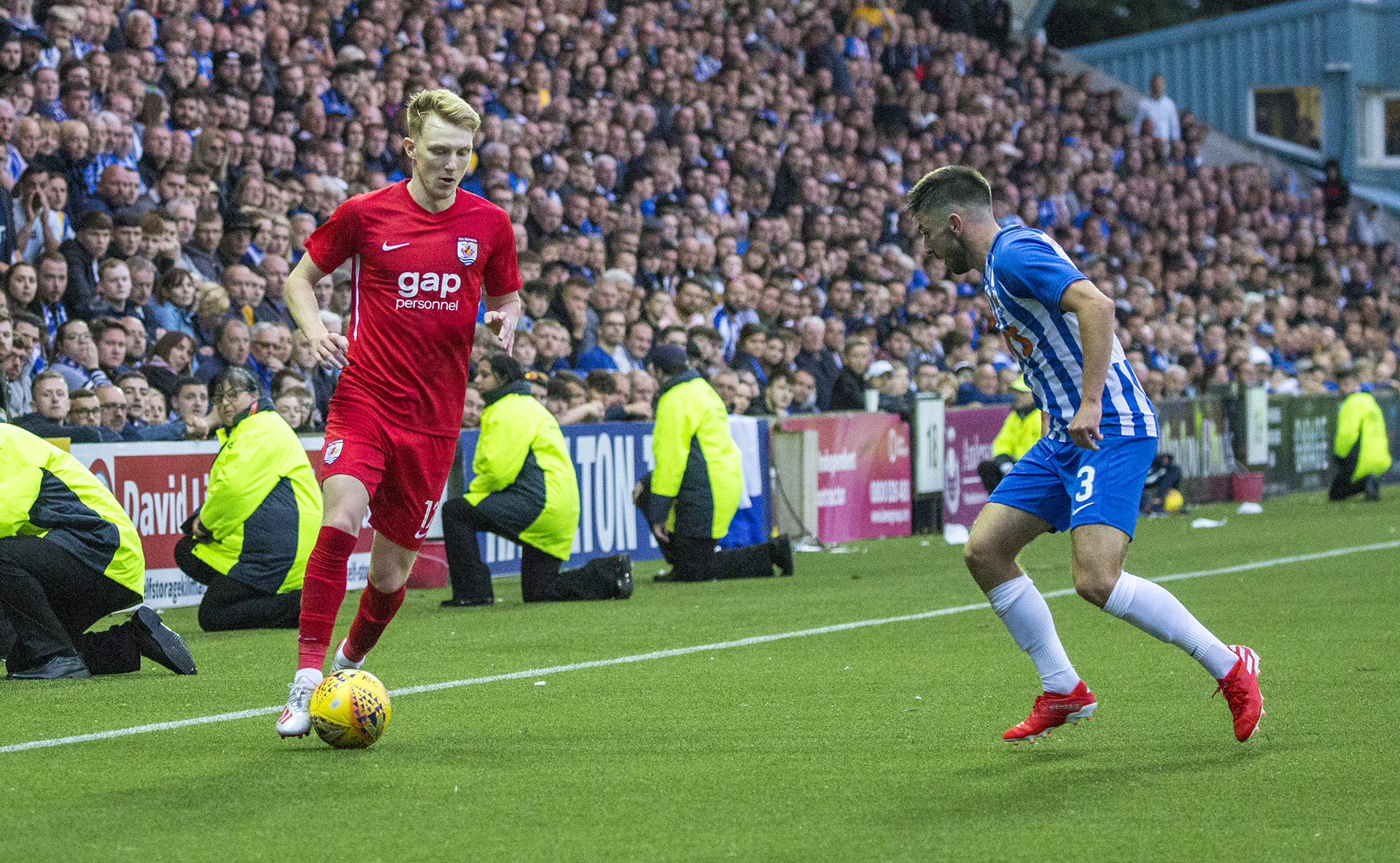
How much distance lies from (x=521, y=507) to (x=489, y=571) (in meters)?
0.54

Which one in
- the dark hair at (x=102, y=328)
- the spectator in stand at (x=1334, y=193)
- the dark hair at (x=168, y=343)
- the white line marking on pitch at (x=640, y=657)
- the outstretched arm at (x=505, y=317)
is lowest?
the white line marking on pitch at (x=640, y=657)

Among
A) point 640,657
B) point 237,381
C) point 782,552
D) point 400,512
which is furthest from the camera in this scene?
point 782,552

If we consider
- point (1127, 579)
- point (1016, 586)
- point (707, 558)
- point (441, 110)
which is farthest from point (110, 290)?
point (1127, 579)

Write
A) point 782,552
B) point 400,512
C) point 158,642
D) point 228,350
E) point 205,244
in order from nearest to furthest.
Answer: point 400,512 → point 158,642 → point 228,350 → point 782,552 → point 205,244

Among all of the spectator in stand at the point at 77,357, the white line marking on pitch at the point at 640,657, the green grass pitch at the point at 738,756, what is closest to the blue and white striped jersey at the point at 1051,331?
the green grass pitch at the point at 738,756

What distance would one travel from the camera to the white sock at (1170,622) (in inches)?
242

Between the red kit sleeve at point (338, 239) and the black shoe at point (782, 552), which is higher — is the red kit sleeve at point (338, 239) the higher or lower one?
the higher one

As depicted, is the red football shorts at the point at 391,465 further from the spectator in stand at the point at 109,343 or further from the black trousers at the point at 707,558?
the black trousers at the point at 707,558

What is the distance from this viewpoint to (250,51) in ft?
51.3

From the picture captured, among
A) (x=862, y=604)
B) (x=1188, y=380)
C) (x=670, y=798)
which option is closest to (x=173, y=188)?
(x=862, y=604)

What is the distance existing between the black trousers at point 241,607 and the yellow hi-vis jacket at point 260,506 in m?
0.05

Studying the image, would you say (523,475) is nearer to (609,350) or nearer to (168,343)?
(168,343)

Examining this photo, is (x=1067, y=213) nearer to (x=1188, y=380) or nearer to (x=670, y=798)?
(x=1188, y=380)

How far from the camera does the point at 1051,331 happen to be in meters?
6.12
